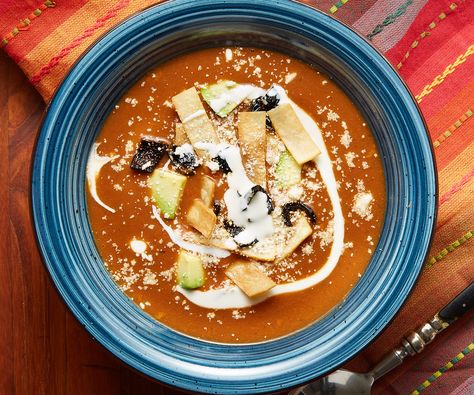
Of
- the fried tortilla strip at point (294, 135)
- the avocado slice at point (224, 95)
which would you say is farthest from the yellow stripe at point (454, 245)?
the avocado slice at point (224, 95)

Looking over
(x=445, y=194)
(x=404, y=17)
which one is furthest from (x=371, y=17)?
(x=445, y=194)

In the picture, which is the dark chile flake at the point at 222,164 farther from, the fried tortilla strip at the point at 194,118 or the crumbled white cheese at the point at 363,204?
the crumbled white cheese at the point at 363,204

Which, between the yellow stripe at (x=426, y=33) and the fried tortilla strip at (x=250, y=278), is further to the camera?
the yellow stripe at (x=426, y=33)

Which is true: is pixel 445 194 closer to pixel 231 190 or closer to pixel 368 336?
pixel 368 336

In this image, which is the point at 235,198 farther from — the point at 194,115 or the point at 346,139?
the point at 346,139

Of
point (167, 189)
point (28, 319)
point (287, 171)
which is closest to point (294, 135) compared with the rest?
point (287, 171)

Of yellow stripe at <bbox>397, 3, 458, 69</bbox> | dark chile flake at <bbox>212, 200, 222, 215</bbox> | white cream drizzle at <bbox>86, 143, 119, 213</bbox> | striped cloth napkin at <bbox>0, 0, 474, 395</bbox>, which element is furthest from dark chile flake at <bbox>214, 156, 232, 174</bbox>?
yellow stripe at <bbox>397, 3, 458, 69</bbox>
